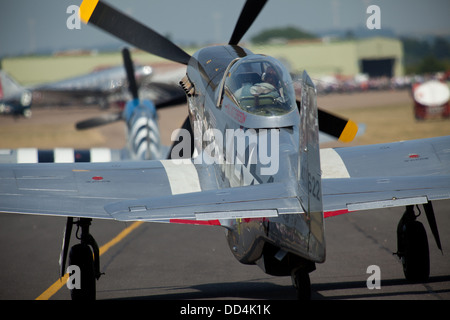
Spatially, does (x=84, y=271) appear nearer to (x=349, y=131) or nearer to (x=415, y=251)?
(x=415, y=251)

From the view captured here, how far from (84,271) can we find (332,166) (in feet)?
13.5

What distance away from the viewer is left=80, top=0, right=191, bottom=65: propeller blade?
1196 cm

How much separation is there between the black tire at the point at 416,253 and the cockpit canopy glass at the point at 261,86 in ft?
8.47

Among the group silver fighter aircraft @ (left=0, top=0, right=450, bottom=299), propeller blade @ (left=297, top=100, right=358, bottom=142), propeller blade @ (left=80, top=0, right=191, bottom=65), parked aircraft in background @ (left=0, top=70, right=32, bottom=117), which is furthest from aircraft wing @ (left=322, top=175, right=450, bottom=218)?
parked aircraft in background @ (left=0, top=70, right=32, bottom=117)

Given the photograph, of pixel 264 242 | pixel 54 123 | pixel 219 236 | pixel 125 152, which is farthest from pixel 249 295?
pixel 54 123

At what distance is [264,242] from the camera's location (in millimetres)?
7535

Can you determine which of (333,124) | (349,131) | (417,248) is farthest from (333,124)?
(417,248)

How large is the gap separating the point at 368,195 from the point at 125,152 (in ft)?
39.8

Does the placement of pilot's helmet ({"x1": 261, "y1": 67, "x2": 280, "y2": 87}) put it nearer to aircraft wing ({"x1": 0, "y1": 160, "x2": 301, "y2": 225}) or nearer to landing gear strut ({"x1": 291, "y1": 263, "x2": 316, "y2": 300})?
aircraft wing ({"x1": 0, "y1": 160, "x2": 301, "y2": 225})

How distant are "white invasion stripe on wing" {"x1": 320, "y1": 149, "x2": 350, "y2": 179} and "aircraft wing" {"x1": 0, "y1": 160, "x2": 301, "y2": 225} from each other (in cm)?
177

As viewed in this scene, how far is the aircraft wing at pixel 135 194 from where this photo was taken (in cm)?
674

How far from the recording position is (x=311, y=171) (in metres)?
6.63

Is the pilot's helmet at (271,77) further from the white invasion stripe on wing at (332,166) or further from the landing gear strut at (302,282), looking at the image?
the landing gear strut at (302,282)

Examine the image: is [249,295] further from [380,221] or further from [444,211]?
[444,211]
